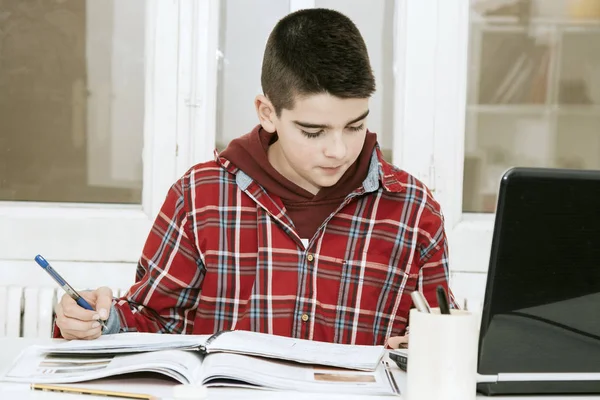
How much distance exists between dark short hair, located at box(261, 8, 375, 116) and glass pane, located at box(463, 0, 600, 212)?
1070 millimetres

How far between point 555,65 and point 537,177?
1684 mm

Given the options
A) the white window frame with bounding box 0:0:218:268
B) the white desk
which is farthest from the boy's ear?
the white window frame with bounding box 0:0:218:268

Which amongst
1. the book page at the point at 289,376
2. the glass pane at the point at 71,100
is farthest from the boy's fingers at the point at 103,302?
the glass pane at the point at 71,100

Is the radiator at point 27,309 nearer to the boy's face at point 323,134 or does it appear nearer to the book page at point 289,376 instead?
the boy's face at point 323,134

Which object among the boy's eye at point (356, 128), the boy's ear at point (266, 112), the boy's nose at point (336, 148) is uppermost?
the boy's ear at point (266, 112)

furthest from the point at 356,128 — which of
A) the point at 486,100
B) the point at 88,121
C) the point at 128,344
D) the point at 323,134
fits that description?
the point at 88,121

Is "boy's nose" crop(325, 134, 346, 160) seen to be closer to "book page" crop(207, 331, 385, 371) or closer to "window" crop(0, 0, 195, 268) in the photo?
"book page" crop(207, 331, 385, 371)

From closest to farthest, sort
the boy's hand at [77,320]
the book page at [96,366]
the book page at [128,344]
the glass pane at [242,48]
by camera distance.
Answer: the book page at [96,366] → the book page at [128,344] → the boy's hand at [77,320] → the glass pane at [242,48]

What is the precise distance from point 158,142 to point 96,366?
137 cm

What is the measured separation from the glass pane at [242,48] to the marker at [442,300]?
159 cm

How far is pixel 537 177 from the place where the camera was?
85cm

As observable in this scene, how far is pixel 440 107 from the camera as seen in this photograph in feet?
7.65

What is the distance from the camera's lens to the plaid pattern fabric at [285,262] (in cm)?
150

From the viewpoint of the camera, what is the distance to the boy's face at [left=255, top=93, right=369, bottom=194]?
1.35 metres
